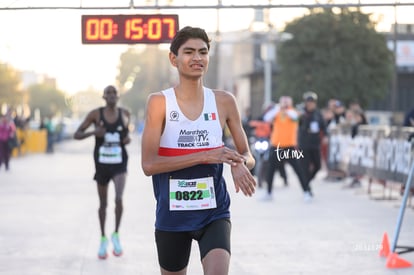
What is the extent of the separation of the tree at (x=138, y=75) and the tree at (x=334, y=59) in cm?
5143

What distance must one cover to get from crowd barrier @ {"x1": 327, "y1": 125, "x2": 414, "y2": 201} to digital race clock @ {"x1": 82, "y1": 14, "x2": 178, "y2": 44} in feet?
10.9

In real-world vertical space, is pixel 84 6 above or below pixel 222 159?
above

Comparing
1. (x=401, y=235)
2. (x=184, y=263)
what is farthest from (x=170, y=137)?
(x=401, y=235)

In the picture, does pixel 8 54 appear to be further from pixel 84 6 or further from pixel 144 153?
pixel 144 153

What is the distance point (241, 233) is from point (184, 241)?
631 centimetres

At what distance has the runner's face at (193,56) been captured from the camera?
16.6ft

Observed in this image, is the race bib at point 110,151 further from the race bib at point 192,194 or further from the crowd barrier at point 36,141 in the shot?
the crowd barrier at point 36,141

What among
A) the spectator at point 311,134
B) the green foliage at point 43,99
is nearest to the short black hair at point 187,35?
the spectator at point 311,134

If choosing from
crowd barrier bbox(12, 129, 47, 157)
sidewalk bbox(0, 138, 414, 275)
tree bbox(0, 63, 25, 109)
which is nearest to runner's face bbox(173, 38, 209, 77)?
sidewalk bbox(0, 138, 414, 275)

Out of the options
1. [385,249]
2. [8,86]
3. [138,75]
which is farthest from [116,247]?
[138,75]

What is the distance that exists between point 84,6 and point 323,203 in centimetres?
546

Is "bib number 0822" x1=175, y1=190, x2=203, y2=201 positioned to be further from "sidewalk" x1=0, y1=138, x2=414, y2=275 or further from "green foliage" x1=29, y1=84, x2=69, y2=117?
"green foliage" x1=29, y1=84, x2=69, y2=117

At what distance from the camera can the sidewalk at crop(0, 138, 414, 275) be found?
892cm

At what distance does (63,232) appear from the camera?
11562 mm
